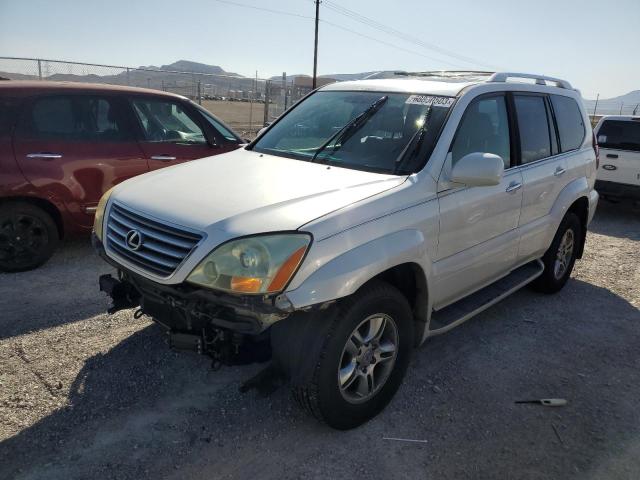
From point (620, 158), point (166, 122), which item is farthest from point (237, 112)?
point (166, 122)

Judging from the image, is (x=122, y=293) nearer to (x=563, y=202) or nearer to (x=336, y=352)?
(x=336, y=352)

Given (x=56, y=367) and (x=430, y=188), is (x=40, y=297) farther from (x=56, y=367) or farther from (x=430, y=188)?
(x=430, y=188)

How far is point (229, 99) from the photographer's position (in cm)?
2680

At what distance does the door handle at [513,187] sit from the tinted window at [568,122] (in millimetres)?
1097

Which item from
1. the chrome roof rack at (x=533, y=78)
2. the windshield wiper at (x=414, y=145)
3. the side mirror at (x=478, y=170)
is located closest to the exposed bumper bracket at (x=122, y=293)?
the windshield wiper at (x=414, y=145)

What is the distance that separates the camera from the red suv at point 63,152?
15.5ft

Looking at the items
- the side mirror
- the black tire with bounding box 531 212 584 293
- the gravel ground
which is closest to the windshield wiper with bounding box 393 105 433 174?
the side mirror

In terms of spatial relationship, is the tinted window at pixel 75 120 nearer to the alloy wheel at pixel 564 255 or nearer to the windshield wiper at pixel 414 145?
the windshield wiper at pixel 414 145

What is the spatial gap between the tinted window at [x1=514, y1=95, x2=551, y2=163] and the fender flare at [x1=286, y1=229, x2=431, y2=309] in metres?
1.71

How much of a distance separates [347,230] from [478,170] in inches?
37.5

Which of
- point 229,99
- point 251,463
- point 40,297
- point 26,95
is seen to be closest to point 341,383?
point 251,463

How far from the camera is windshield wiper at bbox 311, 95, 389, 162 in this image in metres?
3.45

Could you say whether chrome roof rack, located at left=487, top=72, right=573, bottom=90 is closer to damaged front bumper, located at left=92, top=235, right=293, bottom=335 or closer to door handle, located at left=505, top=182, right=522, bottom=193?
door handle, located at left=505, top=182, right=522, bottom=193

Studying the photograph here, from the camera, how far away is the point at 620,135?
8758mm
